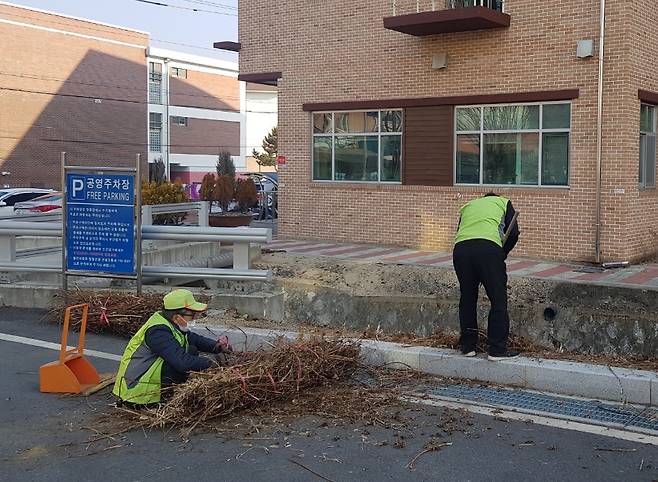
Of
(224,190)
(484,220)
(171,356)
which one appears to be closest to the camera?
(171,356)

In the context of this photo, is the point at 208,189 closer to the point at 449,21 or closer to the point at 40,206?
the point at 449,21

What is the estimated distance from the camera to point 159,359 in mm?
6559

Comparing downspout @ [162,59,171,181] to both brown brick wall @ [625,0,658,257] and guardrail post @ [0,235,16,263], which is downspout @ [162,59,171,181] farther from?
guardrail post @ [0,235,16,263]

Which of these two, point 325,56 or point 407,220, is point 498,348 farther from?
point 325,56

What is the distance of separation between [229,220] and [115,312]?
1125 cm

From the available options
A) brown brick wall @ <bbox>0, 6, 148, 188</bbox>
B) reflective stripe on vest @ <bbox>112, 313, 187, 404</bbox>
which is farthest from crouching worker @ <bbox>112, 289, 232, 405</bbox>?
brown brick wall @ <bbox>0, 6, 148, 188</bbox>

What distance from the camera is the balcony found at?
15625 millimetres

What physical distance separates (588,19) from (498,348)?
32.7 ft

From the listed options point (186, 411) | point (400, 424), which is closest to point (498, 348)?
point (400, 424)

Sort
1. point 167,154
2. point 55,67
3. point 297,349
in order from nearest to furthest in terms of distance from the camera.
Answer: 1. point 297,349
2. point 55,67
3. point 167,154

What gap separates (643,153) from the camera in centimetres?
1633

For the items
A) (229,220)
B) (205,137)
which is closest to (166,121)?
(205,137)

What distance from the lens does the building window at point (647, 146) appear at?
53.2ft

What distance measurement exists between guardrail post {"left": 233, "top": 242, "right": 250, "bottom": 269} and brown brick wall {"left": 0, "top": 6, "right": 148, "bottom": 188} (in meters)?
49.3
